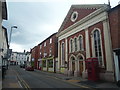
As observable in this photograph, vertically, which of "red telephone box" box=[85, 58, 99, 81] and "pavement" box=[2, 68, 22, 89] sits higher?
"red telephone box" box=[85, 58, 99, 81]

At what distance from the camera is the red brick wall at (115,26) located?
38.4 ft

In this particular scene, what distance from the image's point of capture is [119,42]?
11469 millimetres

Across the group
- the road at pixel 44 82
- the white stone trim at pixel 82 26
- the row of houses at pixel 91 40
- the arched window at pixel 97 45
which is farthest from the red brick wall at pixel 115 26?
the road at pixel 44 82

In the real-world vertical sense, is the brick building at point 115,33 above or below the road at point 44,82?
above

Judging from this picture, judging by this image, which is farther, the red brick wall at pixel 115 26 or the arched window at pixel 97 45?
the arched window at pixel 97 45

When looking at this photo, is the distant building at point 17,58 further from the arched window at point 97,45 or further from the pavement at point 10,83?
the arched window at point 97,45

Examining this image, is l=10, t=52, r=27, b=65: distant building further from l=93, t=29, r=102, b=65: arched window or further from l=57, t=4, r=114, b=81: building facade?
l=93, t=29, r=102, b=65: arched window

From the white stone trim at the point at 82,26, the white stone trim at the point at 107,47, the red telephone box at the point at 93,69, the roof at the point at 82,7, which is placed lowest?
the red telephone box at the point at 93,69

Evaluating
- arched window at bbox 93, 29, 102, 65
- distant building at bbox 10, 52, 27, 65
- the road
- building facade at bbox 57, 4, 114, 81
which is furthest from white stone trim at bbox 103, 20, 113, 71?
distant building at bbox 10, 52, 27, 65

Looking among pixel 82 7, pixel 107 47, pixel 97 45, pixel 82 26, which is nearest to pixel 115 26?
pixel 107 47

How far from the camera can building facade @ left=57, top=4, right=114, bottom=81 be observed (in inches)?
Answer: 509

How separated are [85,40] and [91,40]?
118 centimetres

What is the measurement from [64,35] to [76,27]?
3985 mm

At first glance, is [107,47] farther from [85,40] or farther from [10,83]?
[10,83]
